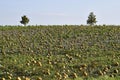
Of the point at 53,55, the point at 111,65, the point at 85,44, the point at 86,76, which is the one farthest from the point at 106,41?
the point at 86,76

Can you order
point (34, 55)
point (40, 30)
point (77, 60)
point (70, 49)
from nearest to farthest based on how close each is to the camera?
point (77, 60)
point (34, 55)
point (70, 49)
point (40, 30)

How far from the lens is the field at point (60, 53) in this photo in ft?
49.9

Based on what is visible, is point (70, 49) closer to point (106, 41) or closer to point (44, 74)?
point (106, 41)

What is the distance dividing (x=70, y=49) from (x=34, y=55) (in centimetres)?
261

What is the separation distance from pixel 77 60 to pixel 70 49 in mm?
3209

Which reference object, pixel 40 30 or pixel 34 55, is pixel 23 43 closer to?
pixel 34 55

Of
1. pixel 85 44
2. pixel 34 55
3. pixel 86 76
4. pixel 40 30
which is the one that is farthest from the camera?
pixel 40 30

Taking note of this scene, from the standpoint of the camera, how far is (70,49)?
21516mm

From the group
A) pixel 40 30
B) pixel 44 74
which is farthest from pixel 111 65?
pixel 40 30

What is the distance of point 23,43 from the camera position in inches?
937

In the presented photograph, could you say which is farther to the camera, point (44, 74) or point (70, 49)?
point (70, 49)

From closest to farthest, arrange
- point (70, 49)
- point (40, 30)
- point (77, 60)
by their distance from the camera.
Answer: point (77, 60), point (70, 49), point (40, 30)

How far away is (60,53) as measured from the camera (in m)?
20.7

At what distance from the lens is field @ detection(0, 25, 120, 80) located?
599 inches
